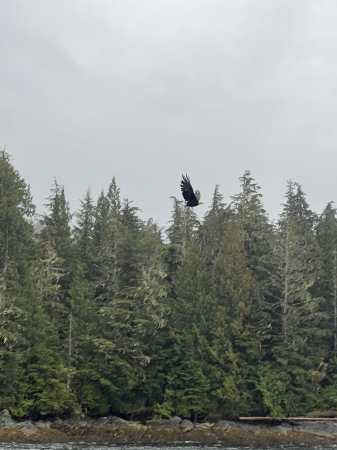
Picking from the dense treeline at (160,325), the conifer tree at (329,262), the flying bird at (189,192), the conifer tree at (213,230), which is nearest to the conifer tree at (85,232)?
the dense treeline at (160,325)

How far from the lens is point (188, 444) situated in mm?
41688

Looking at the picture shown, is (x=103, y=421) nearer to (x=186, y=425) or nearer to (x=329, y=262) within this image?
(x=186, y=425)

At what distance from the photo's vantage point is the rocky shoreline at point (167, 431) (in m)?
42.6

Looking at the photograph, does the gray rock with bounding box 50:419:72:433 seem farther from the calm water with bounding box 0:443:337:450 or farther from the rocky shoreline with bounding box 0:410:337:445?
the calm water with bounding box 0:443:337:450

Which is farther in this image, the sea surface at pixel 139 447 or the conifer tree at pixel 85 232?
the conifer tree at pixel 85 232

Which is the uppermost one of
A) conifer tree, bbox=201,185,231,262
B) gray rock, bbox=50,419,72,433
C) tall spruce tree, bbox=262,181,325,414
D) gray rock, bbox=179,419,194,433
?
conifer tree, bbox=201,185,231,262

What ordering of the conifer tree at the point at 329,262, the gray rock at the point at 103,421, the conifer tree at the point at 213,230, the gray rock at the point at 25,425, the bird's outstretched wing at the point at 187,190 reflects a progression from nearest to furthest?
the bird's outstretched wing at the point at 187,190 → the gray rock at the point at 25,425 → the gray rock at the point at 103,421 → the conifer tree at the point at 329,262 → the conifer tree at the point at 213,230

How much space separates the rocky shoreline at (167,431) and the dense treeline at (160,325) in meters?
0.96

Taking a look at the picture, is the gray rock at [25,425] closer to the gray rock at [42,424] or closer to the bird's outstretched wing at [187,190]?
the gray rock at [42,424]

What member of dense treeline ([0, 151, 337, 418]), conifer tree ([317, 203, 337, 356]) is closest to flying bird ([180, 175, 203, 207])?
dense treeline ([0, 151, 337, 418])

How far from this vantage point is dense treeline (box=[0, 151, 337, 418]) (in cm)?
4612

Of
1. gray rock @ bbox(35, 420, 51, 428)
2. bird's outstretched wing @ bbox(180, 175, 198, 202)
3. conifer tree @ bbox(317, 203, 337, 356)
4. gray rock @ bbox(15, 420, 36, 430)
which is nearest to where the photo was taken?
bird's outstretched wing @ bbox(180, 175, 198, 202)

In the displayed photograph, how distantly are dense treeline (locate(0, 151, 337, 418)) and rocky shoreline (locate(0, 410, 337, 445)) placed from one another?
96 centimetres

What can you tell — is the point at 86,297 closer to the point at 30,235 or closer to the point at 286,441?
the point at 30,235
